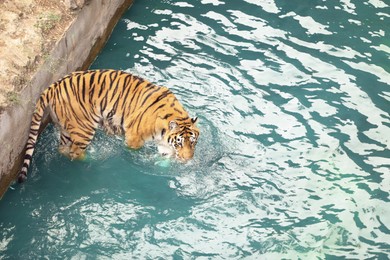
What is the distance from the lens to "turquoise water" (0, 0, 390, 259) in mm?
7211

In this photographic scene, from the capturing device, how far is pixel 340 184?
7.84 meters

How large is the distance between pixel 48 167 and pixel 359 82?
3.82 m

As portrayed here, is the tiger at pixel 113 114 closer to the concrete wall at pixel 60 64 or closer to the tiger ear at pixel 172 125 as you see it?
the tiger ear at pixel 172 125

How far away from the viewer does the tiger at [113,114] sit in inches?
300

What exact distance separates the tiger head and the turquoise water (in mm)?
303

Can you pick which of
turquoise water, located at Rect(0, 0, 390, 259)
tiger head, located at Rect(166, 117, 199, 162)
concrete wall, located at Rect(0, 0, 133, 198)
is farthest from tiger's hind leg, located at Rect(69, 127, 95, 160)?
tiger head, located at Rect(166, 117, 199, 162)

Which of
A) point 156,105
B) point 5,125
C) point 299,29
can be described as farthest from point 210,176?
point 299,29

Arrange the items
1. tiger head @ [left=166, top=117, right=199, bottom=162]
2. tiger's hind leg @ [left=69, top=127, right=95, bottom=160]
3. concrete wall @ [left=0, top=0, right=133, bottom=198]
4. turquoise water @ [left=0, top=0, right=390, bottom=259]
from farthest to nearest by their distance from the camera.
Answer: tiger's hind leg @ [left=69, top=127, right=95, bottom=160], tiger head @ [left=166, top=117, right=199, bottom=162], concrete wall @ [left=0, top=0, right=133, bottom=198], turquoise water @ [left=0, top=0, right=390, bottom=259]

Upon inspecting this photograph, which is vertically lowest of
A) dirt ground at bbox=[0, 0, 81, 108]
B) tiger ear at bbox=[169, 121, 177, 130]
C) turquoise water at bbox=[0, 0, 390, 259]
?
turquoise water at bbox=[0, 0, 390, 259]

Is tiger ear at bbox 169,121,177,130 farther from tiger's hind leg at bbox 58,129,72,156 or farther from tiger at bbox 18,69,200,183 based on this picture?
tiger's hind leg at bbox 58,129,72,156

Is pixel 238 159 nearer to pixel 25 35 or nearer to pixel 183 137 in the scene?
pixel 183 137

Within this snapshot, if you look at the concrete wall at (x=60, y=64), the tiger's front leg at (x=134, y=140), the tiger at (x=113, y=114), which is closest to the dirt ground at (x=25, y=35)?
the concrete wall at (x=60, y=64)

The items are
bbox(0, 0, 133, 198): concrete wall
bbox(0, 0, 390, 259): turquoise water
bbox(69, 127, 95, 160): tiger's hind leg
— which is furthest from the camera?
bbox(69, 127, 95, 160): tiger's hind leg

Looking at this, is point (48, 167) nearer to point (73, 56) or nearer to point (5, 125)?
point (5, 125)
